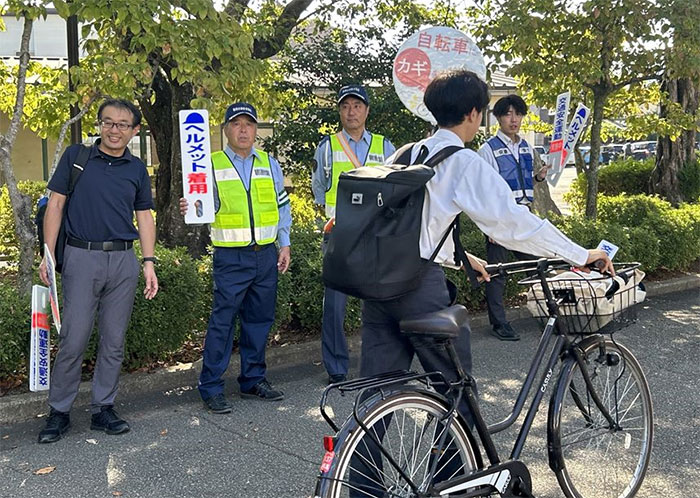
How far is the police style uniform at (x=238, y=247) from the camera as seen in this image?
187 inches

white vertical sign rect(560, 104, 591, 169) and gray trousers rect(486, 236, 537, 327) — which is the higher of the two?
white vertical sign rect(560, 104, 591, 169)

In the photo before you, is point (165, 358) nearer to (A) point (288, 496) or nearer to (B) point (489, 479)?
(A) point (288, 496)

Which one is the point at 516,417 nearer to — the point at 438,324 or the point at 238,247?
the point at 438,324

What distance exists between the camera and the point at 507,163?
642cm

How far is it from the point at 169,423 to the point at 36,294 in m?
1.12

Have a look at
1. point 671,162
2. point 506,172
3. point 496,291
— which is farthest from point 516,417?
point 671,162

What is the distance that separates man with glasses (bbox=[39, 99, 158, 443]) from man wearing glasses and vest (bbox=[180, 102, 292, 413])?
486mm

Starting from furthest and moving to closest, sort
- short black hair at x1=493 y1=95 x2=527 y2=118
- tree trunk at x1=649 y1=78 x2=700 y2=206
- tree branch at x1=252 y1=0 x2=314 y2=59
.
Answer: tree trunk at x1=649 y1=78 x2=700 y2=206 < tree branch at x1=252 y1=0 x2=314 y2=59 < short black hair at x1=493 y1=95 x2=527 y2=118

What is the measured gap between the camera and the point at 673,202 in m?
12.7

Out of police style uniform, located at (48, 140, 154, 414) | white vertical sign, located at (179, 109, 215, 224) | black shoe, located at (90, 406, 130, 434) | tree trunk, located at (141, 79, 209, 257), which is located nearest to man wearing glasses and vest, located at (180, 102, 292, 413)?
white vertical sign, located at (179, 109, 215, 224)

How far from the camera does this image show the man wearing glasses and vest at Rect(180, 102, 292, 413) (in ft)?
15.6

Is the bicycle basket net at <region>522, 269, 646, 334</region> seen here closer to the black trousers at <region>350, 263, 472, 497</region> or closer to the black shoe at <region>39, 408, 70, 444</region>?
the black trousers at <region>350, 263, 472, 497</region>

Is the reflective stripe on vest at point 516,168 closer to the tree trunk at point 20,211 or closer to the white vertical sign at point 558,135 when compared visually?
the white vertical sign at point 558,135

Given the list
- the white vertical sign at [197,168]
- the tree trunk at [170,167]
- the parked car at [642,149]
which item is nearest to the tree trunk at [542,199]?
the tree trunk at [170,167]
